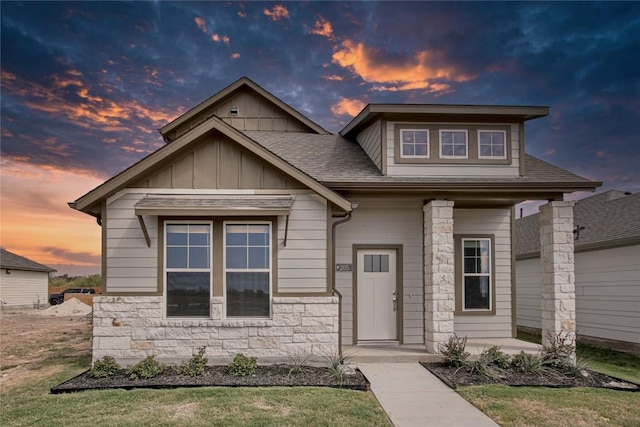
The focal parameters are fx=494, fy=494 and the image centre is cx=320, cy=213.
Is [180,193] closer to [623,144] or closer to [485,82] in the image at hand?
[485,82]

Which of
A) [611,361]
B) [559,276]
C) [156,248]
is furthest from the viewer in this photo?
[611,361]

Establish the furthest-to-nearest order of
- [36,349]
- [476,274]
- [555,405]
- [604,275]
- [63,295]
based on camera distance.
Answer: [63,295], [604,275], [36,349], [476,274], [555,405]

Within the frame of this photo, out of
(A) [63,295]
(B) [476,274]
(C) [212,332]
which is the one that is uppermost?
(B) [476,274]

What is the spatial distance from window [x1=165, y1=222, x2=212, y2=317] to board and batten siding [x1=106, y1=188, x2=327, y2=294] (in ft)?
0.91

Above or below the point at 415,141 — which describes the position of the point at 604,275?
below

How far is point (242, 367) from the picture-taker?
8570 mm

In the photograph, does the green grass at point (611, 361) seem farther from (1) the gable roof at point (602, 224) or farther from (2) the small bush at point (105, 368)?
(2) the small bush at point (105, 368)

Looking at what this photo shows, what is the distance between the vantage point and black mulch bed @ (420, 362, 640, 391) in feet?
27.1

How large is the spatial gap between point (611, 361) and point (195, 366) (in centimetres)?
963

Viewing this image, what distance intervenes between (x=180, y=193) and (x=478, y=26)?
30.2 feet

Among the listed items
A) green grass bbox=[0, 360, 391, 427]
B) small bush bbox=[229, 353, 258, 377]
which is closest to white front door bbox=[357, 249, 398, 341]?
small bush bbox=[229, 353, 258, 377]

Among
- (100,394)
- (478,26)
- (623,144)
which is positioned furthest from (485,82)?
(100,394)

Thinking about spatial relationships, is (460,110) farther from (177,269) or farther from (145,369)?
(145,369)

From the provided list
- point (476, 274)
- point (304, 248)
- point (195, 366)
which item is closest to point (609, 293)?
point (476, 274)
